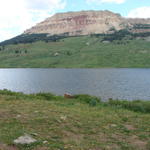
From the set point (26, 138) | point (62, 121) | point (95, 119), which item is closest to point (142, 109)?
point (95, 119)

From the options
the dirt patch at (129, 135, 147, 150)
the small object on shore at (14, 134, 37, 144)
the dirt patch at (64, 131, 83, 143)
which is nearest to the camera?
the small object on shore at (14, 134, 37, 144)

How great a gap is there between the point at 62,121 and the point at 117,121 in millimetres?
4435

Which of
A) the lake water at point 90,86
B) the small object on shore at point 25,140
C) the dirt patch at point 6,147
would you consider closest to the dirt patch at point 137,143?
the small object on shore at point 25,140

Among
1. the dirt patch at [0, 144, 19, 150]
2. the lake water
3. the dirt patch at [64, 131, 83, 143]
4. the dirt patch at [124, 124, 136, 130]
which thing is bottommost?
the lake water

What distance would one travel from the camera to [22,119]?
15383 millimetres

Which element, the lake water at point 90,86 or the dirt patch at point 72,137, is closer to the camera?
the dirt patch at point 72,137

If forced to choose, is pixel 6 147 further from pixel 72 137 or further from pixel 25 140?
pixel 72 137

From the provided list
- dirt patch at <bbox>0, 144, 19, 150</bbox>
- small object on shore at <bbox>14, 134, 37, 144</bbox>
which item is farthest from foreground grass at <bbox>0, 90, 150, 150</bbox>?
small object on shore at <bbox>14, 134, 37, 144</bbox>

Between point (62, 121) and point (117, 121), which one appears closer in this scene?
point (62, 121)

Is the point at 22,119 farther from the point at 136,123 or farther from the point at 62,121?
the point at 136,123

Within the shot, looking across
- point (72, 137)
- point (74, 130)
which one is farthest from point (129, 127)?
point (72, 137)

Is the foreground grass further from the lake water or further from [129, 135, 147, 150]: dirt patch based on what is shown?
the lake water

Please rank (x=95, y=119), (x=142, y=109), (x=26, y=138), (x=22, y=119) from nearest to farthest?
(x=26, y=138)
(x=22, y=119)
(x=95, y=119)
(x=142, y=109)

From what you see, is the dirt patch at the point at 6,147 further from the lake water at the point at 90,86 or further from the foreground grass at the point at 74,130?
the lake water at the point at 90,86
